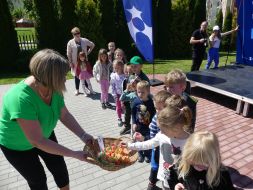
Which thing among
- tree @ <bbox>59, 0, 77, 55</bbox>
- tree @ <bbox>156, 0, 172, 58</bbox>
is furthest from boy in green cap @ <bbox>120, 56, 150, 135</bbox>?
tree @ <bbox>156, 0, 172, 58</bbox>

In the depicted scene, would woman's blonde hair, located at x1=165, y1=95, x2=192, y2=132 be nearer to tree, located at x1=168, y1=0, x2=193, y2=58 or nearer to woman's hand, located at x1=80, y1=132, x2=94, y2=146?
woman's hand, located at x1=80, y1=132, x2=94, y2=146

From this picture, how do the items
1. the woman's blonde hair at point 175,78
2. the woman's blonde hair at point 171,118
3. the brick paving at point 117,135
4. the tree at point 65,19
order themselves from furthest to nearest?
the tree at point 65,19
the brick paving at point 117,135
the woman's blonde hair at point 175,78
the woman's blonde hair at point 171,118

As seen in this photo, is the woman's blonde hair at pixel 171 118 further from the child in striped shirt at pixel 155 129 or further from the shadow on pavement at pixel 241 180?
the shadow on pavement at pixel 241 180

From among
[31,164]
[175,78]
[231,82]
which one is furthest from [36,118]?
[231,82]

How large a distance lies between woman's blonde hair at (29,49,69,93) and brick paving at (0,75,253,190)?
221cm

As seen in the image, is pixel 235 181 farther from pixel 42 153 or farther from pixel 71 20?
pixel 71 20

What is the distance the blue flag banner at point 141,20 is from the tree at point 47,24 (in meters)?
6.87

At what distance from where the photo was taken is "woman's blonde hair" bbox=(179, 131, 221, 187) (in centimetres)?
203

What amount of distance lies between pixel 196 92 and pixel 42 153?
6.33m

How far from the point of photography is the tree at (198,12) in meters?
17.2

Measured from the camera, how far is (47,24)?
1338cm

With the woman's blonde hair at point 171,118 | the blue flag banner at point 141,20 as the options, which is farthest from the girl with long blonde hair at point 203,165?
the blue flag banner at point 141,20

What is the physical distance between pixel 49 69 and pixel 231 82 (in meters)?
6.39

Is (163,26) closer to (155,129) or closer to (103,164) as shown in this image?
(155,129)
